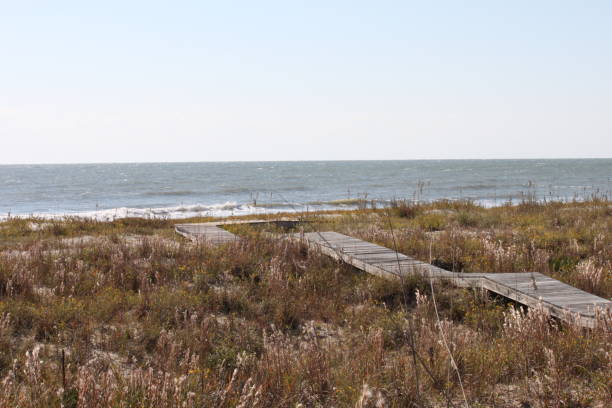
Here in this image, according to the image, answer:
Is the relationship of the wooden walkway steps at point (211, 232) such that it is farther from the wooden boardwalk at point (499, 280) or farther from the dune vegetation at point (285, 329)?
the dune vegetation at point (285, 329)

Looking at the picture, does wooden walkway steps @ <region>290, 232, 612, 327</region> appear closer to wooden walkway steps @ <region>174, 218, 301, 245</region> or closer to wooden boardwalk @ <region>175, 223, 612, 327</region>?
wooden boardwalk @ <region>175, 223, 612, 327</region>

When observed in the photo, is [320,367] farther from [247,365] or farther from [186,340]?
[186,340]

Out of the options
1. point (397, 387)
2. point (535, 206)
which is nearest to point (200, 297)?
point (397, 387)

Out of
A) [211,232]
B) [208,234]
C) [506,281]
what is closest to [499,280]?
[506,281]

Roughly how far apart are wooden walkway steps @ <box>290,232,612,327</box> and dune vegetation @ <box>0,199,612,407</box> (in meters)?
0.19

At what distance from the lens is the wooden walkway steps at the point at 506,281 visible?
18.8 ft

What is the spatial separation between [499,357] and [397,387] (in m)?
1.11

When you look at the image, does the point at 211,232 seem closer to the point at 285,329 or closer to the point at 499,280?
the point at 285,329

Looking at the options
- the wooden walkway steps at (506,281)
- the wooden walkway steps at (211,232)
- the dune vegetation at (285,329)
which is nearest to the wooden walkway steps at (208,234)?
the wooden walkway steps at (211,232)

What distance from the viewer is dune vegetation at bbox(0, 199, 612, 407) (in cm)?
374

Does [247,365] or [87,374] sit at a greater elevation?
[87,374]

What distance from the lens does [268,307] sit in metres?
6.55

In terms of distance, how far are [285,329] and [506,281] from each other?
302 centimetres

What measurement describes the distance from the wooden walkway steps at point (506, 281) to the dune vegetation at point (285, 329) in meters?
0.19
